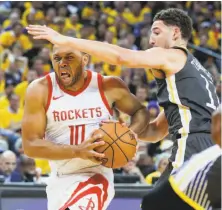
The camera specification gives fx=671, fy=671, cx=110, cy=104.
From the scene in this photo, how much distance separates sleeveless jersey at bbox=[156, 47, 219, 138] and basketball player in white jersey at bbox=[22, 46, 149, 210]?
53 centimetres

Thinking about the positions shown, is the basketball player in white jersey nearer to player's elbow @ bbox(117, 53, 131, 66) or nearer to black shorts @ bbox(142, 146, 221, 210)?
player's elbow @ bbox(117, 53, 131, 66)

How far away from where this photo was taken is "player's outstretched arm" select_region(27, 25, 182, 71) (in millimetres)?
4367

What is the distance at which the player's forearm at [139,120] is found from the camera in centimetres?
510

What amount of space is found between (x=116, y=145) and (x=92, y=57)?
25.8 feet

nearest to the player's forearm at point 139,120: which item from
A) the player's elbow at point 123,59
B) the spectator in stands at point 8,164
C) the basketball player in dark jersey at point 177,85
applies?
the basketball player in dark jersey at point 177,85

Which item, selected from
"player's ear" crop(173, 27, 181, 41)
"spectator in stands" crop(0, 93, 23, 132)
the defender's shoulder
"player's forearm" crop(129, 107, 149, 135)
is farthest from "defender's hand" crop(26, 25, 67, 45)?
"spectator in stands" crop(0, 93, 23, 132)

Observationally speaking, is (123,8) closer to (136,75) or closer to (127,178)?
(136,75)

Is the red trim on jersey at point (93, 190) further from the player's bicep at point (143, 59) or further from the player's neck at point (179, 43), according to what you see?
the player's neck at point (179, 43)

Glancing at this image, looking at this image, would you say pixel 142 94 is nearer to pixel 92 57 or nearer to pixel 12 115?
pixel 92 57

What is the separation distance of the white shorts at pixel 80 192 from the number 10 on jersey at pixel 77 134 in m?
0.25

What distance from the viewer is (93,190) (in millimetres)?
4816

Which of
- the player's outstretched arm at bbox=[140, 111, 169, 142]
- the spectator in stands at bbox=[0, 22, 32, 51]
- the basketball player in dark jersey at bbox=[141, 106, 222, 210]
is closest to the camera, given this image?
the basketball player in dark jersey at bbox=[141, 106, 222, 210]

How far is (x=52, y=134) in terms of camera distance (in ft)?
16.2

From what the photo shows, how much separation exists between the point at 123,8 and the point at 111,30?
121 centimetres
